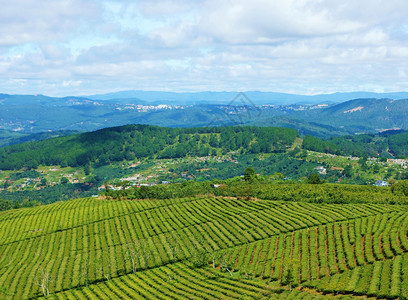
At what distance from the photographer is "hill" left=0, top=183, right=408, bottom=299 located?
211ft

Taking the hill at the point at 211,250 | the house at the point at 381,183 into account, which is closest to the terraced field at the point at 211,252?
the hill at the point at 211,250

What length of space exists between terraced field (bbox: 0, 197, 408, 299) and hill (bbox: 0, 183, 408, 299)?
0.84 ft

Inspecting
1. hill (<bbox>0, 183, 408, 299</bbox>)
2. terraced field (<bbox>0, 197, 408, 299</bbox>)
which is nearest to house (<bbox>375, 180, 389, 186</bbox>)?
hill (<bbox>0, 183, 408, 299</bbox>)

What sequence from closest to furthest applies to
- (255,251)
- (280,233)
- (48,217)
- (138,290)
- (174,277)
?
1. (138,290)
2. (174,277)
3. (255,251)
4. (280,233)
5. (48,217)

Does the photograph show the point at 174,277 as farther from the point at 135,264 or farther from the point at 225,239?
the point at 225,239

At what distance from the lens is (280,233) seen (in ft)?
288

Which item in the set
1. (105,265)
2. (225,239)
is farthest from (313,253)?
(105,265)

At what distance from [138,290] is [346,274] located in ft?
122

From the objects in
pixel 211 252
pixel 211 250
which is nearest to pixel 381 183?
pixel 211 250

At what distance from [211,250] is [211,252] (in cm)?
102

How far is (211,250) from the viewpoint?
279 ft

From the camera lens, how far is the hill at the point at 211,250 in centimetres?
6425

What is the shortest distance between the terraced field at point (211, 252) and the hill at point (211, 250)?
10.0 inches

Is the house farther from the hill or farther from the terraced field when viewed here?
the terraced field
